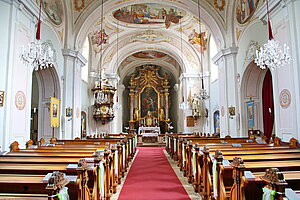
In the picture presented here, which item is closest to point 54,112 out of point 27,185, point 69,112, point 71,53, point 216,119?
point 69,112

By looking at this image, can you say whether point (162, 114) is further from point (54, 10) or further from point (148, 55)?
point (54, 10)

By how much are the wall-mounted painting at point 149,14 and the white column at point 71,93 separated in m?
4.61

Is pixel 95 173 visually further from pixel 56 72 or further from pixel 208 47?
pixel 208 47

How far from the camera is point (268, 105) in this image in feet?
29.7

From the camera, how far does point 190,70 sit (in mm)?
16750

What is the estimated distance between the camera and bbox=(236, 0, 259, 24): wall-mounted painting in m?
8.59

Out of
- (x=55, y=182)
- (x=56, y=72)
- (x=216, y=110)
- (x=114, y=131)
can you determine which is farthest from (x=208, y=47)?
(x=55, y=182)

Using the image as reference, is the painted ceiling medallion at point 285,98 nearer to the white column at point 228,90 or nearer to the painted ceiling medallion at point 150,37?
the white column at point 228,90

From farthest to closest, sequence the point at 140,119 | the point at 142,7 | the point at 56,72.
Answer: the point at 140,119 < the point at 142,7 < the point at 56,72

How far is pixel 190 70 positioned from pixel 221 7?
662 cm

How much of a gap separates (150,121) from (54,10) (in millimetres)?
14052

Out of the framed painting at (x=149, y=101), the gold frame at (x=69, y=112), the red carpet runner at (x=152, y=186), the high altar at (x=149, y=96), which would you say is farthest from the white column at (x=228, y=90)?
the framed painting at (x=149, y=101)

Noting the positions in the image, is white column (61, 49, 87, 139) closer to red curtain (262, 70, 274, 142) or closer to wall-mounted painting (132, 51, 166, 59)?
red curtain (262, 70, 274, 142)

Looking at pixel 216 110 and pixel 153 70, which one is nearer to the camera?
pixel 216 110
